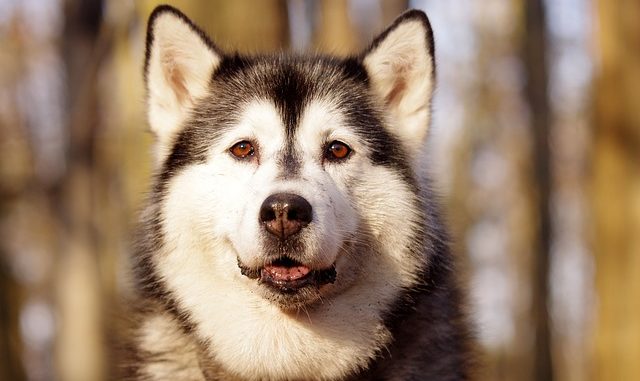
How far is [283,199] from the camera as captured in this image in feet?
12.7

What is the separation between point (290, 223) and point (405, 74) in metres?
1.45

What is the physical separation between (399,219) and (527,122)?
10.8 m

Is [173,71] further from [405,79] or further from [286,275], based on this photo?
[286,275]

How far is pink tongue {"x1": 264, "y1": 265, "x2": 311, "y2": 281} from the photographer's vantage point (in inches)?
161

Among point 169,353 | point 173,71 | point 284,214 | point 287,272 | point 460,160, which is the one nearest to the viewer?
point 284,214

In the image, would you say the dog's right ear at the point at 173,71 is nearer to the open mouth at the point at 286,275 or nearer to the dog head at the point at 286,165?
the dog head at the point at 286,165

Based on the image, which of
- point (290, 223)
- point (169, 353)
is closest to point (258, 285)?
point (290, 223)

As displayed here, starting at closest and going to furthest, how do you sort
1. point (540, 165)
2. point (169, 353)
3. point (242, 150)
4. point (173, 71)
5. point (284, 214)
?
point (284, 214) → point (242, 150) → point (169, 353) → point (173, 71) → point (540, 165)

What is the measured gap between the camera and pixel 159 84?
484cm

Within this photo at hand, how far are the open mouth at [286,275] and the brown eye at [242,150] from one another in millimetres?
575

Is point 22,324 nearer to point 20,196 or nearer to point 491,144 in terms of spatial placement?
point 20,196

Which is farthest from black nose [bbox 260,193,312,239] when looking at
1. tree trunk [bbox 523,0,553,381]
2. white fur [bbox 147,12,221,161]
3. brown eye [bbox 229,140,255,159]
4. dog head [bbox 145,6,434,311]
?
tree trunk [bbox 523,0,553,381]

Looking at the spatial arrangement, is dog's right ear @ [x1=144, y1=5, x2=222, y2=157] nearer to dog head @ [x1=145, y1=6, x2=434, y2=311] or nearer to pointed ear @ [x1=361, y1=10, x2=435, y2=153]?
dog head @ [x1=145, y1=6, x2=434, y2=311]

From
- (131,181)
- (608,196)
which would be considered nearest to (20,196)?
(131,181)
